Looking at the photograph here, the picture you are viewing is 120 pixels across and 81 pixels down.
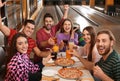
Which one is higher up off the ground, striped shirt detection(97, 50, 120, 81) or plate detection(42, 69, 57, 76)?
striped shirt detection(97, 50, 120, 81)

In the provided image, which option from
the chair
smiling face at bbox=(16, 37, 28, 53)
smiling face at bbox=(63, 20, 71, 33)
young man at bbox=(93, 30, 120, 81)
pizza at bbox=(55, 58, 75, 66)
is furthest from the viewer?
the chair

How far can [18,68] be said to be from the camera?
1.93m

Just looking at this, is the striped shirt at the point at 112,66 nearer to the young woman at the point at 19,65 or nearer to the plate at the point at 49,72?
the plate at the point at 49,72

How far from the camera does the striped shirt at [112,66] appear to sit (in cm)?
181

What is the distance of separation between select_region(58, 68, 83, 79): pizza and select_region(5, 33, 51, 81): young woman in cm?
21

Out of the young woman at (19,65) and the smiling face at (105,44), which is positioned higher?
the smiling face at (105,44)

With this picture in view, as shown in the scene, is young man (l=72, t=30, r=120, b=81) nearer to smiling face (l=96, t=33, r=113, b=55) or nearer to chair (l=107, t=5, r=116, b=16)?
smiling face (l=96, t=33, r=113, b=55)

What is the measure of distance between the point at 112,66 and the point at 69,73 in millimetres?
386

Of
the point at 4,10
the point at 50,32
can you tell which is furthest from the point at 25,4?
the point at 50,32

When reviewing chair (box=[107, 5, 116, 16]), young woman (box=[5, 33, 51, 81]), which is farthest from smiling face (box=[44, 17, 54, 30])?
chair (box=[107, 5, 116, 16])

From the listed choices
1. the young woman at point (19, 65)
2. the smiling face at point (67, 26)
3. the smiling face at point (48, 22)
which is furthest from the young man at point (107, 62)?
the smiling face at point (48, 22)

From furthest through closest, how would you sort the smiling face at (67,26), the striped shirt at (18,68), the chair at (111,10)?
the chair at (111,10) < the smiling face at (67,26) < the striped shirt at (18,68)

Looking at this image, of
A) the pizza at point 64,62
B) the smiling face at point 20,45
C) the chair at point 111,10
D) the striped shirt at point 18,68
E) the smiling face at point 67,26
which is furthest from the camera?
the chair at point 111,10

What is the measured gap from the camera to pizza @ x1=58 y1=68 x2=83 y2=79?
1.94 metres
